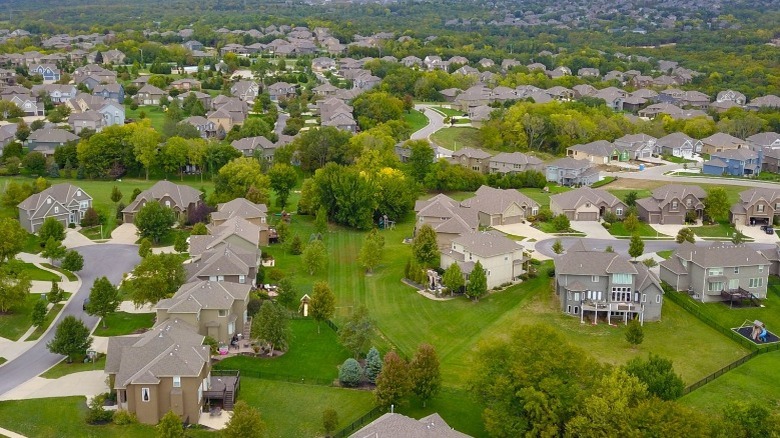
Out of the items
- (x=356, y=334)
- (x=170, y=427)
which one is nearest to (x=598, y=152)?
(x=356, y=334)

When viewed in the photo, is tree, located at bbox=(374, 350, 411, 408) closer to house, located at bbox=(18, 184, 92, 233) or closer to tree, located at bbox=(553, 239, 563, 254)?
tree, located at bbox=(553, 239, 563, 254)

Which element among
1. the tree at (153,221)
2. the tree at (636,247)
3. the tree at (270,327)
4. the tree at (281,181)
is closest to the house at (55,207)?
the tree at (153,221)

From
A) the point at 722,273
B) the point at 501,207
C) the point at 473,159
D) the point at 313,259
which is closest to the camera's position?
the point at 722,273

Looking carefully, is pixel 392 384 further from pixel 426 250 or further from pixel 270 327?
pixel 426 250

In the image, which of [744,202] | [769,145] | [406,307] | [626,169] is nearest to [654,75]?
[769,145]

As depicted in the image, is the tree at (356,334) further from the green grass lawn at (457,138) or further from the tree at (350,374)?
the green grass lawn at (457,138)

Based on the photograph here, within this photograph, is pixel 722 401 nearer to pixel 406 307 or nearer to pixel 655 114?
pixel 406 307
